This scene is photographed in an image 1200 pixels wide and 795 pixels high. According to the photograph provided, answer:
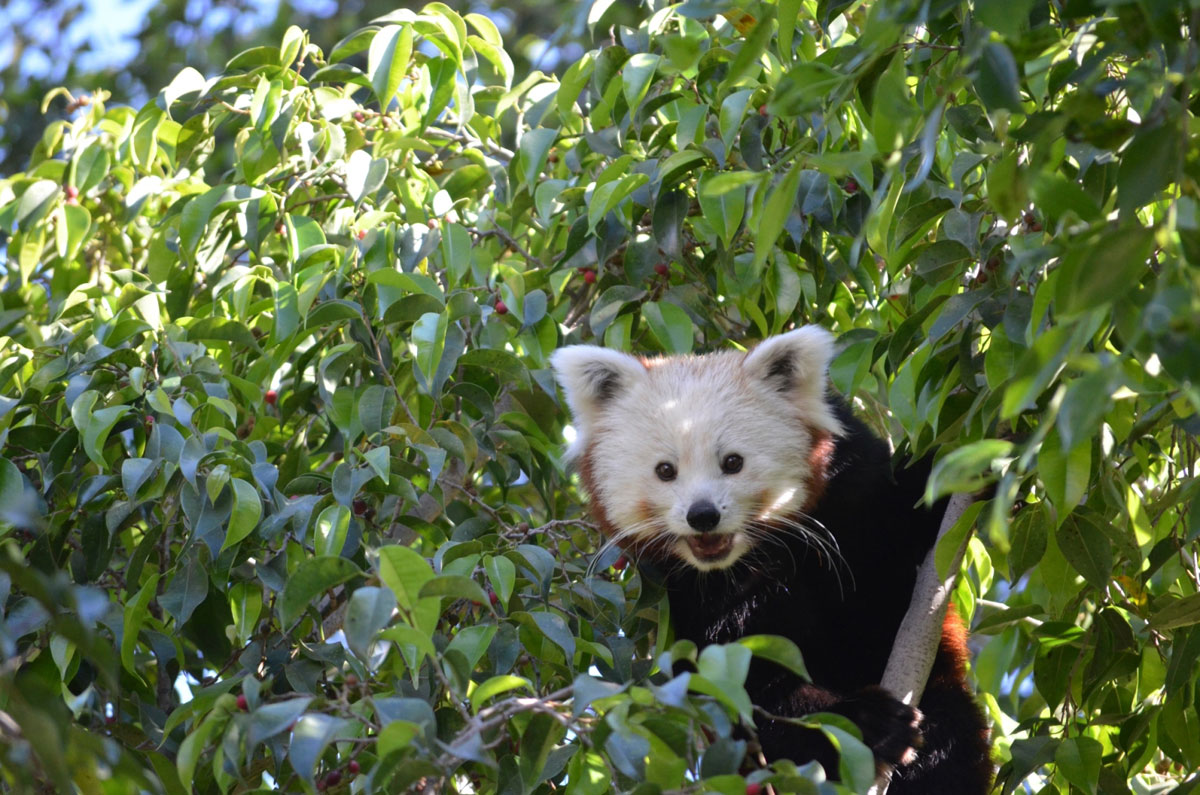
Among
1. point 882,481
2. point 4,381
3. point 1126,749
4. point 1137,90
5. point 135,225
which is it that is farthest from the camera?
point 135,225

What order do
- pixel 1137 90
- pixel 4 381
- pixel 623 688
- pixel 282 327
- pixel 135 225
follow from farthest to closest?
pixel 135 225 → pixel 4 381 → pixel 282 327 → pixel 623 688 → pixel 1137 90

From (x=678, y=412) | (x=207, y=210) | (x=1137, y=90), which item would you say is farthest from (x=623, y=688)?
(x=207, y=210)

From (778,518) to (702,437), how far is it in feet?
1.09

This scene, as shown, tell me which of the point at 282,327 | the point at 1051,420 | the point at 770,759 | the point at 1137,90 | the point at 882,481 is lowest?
the point at 770,759

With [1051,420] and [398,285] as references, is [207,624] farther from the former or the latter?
[1051,420]

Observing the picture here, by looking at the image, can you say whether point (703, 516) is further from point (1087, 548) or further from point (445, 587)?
point (445, 587)

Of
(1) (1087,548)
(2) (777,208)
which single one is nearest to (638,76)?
(2) (777,208)

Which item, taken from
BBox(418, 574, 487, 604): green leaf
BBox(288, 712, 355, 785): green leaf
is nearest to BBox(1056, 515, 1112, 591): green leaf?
BBox(418, 574, 487, 604): green leaf

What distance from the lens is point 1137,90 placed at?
163 cm

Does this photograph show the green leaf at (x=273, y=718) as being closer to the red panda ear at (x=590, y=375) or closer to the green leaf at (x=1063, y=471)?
the green leaf at (x=1063, y=471)

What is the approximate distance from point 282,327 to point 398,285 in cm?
35

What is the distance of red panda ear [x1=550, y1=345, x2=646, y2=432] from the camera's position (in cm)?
362

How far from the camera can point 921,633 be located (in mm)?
3070

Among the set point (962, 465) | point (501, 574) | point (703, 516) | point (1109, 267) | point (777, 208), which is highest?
point (1109, 267)
